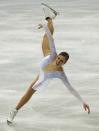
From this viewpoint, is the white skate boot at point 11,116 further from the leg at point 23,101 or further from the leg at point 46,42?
the leg at point 46,42

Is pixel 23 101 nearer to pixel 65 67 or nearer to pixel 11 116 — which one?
pixel 11 116

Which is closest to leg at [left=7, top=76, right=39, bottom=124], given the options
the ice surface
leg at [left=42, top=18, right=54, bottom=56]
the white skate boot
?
the white skate boot

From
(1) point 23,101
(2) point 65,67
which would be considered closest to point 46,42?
(1) point 23,101

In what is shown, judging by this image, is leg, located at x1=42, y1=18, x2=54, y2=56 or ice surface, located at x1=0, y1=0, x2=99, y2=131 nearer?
leg, located at x1=42, y1=18, x2=54, y2=56

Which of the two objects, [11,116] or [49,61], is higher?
[49,61]

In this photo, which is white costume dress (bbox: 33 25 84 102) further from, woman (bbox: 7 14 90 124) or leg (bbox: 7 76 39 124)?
leg (bbox: 7 76 39 124)

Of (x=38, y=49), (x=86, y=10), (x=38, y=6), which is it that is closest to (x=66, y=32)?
(x=38, y=49)

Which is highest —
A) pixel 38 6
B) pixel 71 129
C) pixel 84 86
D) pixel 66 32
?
pixel 71 129

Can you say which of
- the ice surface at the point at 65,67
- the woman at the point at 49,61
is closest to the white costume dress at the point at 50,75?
the woman at the point at 49,61

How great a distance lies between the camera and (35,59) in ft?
37.7

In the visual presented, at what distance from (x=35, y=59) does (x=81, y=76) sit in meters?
1.87

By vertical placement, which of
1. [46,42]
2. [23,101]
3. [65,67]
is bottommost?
[65,67]

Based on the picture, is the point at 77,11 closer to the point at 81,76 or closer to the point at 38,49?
the point at 38,49

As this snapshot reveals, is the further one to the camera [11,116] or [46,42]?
[11,116]
